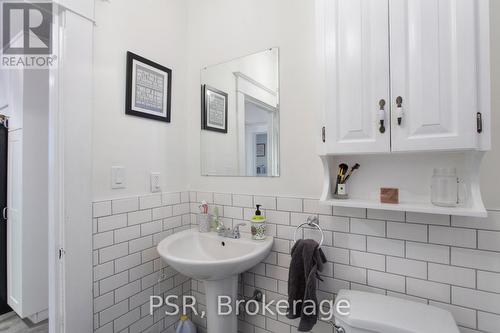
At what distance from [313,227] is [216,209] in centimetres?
64

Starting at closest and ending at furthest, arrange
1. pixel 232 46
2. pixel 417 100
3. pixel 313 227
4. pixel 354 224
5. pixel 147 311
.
Answer: 1. pixel 417 100
2. pixel 354 224
3. pixel 313 227
4. pixel 147 311
5. pixel 232 46

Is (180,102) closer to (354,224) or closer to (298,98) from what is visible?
(298,98)

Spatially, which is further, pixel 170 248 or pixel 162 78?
pixel 162 78

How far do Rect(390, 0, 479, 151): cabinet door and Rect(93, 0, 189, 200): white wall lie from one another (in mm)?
1261

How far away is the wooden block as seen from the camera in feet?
3.47

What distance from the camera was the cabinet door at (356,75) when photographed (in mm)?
967

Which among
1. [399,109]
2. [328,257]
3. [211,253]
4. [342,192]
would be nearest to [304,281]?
[328,257]

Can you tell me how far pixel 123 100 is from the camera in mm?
1363

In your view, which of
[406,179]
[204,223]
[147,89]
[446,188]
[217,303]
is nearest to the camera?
[446,188]

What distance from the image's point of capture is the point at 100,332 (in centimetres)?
125

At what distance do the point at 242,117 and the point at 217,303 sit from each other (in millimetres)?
1092

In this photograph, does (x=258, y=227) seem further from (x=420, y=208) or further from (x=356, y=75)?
(x=356, y=75)

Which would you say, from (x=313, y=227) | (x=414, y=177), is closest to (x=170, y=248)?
(x=313, y=227)

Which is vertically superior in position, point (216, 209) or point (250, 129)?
point (250, 129)
